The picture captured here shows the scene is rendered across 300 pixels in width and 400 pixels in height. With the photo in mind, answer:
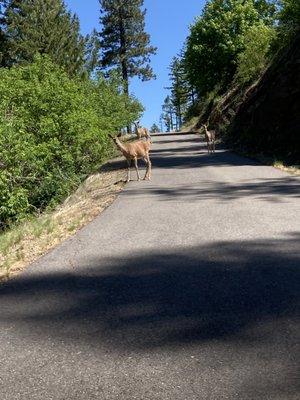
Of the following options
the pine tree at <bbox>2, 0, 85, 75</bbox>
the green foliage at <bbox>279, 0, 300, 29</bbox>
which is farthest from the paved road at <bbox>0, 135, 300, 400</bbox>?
the pine tree at <bbox>2, 0, 85, 75</bbox>

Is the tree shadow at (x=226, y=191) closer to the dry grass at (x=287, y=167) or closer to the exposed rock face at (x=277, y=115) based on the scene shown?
the dry grass at (x=287, y=167)

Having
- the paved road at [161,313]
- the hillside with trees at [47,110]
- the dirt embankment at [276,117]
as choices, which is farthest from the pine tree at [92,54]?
the paved road at [161,313]

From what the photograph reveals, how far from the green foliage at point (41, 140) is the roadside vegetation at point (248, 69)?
25.3 feet

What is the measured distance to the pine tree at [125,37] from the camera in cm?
5456

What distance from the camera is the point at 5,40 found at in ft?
117

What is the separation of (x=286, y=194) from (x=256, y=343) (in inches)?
313

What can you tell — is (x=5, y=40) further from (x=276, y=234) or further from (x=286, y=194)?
(x=276, y=234)

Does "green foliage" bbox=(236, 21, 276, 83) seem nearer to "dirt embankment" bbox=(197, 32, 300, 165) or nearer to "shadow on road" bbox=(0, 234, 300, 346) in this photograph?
"dirt embankment" bbox=(197, 32, 300, 165)

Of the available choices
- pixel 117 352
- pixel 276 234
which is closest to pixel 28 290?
pixel 117 352

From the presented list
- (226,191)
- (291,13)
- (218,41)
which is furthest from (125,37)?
(226,191)

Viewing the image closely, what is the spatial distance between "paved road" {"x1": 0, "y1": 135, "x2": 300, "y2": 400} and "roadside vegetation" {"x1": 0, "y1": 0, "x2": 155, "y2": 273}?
1627 mm

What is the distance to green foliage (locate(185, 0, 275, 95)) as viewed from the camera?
159 feet

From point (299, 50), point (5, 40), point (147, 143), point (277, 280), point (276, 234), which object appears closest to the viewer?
point (277, 280)

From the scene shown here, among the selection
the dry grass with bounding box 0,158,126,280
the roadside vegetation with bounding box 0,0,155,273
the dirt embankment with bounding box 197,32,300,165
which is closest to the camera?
the dry grass with bounding box 0,158,126,280
